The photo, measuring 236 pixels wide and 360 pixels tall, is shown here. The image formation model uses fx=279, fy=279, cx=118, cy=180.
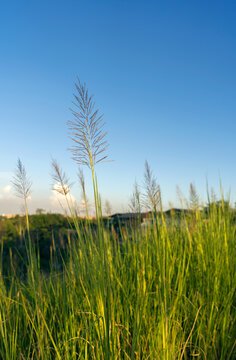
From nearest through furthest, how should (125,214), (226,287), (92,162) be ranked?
(92,162)
(226,287)
(125,214)

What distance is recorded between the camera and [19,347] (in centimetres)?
181

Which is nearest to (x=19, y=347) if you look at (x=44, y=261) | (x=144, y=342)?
(x=144, y=342)

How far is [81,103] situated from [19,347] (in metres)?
1.62

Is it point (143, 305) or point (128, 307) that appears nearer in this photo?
point (143, 305)

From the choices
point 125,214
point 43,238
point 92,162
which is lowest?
point 43,238

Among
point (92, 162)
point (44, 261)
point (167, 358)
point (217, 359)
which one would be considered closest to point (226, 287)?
point (217, 359)

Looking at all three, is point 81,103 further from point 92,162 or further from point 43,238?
point 43,238

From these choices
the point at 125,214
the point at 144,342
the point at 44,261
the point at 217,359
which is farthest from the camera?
the point at 44,261

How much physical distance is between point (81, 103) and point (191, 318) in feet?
5.66

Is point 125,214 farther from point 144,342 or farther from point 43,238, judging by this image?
point 43,238

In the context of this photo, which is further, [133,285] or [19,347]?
[133,285]

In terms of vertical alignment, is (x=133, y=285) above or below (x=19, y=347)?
above

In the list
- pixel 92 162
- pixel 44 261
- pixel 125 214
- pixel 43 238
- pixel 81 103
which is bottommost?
pixel 44 261

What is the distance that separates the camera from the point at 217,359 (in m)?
1.95
